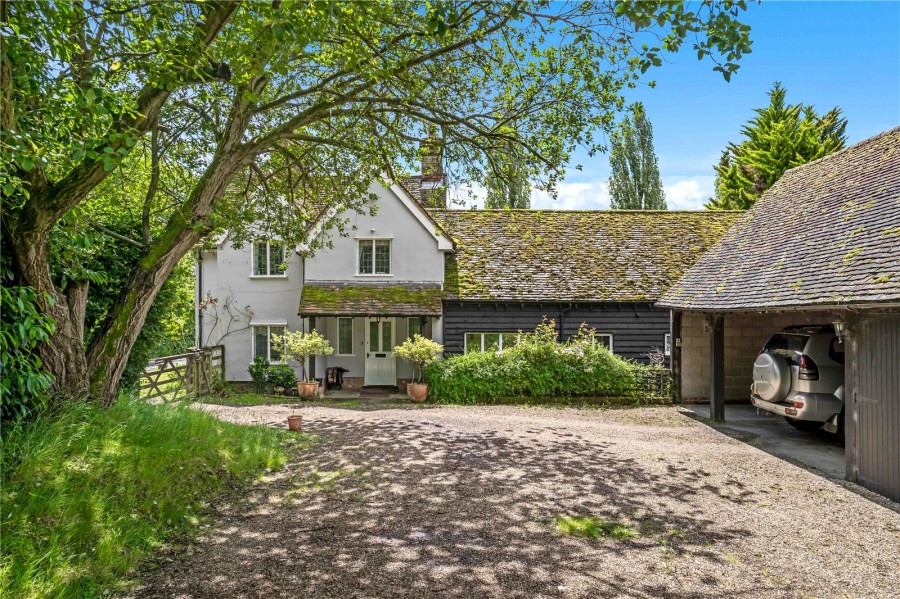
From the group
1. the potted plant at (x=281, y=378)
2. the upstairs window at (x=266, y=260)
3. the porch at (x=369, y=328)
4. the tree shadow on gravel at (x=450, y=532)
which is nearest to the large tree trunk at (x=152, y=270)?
the tree shadow on gravel at (x=450, y=532)

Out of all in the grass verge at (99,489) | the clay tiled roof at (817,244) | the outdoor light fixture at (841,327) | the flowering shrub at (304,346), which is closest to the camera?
the grass verge at (99,489)

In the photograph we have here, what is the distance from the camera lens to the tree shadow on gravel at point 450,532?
4598mm

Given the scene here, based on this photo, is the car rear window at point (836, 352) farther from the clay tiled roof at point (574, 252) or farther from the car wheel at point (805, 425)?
the clay tiled roof at point (574, 252)

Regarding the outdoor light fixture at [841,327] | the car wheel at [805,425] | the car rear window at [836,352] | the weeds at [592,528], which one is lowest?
the car wheel at [805,425]

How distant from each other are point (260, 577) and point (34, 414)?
143 inches

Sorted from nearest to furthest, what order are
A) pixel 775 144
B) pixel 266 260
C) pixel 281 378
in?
1. pixel 281 378
2. pixel 266 260
3. pixel 775 144

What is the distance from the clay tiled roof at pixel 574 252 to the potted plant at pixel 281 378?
589 cm

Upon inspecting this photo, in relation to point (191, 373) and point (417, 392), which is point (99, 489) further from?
point (191, 373)

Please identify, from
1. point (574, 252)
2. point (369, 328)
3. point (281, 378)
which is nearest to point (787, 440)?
point (574, 252)

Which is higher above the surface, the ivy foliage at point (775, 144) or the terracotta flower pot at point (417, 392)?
the ivy foliage at point (775, 144)

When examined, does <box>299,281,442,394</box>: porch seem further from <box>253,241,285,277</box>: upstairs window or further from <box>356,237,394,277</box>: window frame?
<box>253,241,285,277</box>: upstairs window

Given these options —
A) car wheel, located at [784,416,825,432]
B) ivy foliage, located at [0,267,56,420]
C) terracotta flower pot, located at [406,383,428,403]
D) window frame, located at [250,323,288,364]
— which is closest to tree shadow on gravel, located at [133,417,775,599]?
ivy foliage, located at [0,267,56,420]

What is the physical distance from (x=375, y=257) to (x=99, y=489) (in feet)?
47.5

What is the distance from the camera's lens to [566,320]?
61.9ft
